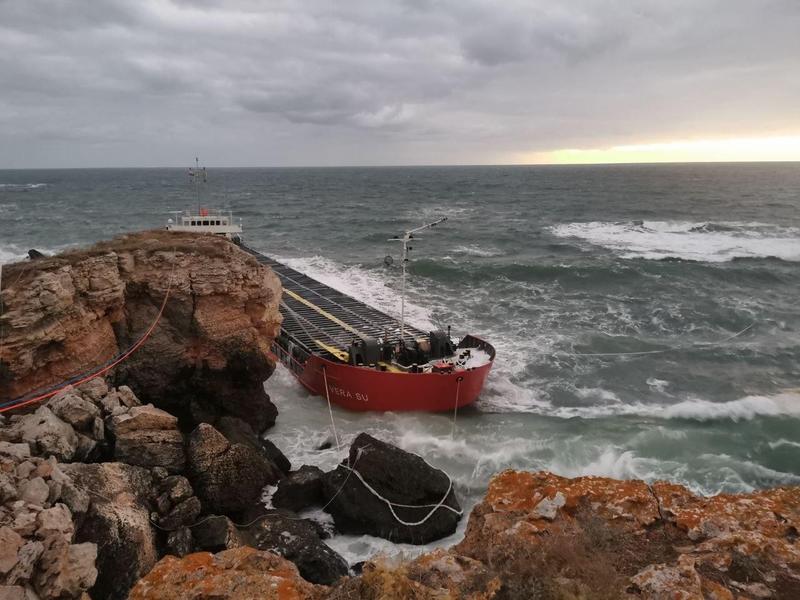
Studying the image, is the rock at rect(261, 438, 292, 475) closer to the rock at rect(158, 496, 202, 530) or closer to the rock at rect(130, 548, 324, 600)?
the rock at rect(158, 496, 202, 530)

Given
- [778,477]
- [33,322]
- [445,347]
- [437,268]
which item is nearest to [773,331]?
[778,477]

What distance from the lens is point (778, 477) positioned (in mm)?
14750

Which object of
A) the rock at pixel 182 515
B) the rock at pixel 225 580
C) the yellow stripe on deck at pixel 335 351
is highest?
the rock at pixel 225 580

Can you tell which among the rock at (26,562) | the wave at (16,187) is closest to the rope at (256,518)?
the rock at (26,562)

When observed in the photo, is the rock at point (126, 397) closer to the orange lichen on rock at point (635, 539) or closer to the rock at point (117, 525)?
the rock at point (117, 525)

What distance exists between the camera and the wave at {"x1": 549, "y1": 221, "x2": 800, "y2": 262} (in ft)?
Result: 151

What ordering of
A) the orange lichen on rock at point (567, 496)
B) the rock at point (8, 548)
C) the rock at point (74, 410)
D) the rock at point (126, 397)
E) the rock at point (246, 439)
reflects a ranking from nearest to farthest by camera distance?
the orange lichen on rock at point (567, 496), the rock at point (8, 548), the rock at point (74, 410), the rock at point (126, 397), the rock at point (246, 439)

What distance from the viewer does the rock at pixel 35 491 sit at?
758cm

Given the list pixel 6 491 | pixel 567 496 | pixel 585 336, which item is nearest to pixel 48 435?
pixel 6 491

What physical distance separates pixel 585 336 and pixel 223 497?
20.3 metres

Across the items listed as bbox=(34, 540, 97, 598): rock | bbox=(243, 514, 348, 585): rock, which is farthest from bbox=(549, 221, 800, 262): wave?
bbox=(34, 540, 97, 598): rock

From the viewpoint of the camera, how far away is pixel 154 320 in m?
14.4

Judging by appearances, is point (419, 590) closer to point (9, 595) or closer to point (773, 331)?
point (9, 595)

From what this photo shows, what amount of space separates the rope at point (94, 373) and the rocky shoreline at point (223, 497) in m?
0.15
